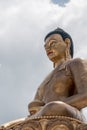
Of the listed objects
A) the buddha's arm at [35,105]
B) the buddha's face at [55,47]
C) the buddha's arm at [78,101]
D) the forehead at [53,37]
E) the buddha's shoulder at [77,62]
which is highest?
the forehead at [53,37]

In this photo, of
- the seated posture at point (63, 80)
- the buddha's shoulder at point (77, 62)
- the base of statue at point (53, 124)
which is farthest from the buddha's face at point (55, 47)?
the base of statue at point (53, 124)

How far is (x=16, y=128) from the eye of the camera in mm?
4371

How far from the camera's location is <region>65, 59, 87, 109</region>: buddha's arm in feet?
16.4

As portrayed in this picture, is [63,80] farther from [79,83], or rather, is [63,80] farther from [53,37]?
[53,37]

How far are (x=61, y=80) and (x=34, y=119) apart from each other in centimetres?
125

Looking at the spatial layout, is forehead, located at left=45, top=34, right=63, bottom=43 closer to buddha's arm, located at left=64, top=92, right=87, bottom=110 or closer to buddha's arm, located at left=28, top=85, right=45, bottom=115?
buddha's arm, located at left=28, top=85, right=45, bottom=115

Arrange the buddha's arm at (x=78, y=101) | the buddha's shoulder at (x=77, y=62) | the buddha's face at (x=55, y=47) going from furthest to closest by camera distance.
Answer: the buddha's face at (x=55, y=47), the buddha's shoulder at (x=77, y=62), the buddha's arm at (x=78, y=101)

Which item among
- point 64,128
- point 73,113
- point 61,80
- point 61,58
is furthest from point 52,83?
point 64,128

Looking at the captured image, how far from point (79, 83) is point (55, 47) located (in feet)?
2.66

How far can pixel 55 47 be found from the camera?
235 inches

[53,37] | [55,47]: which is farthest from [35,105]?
[53,37]

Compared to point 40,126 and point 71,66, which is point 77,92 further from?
point 40,126

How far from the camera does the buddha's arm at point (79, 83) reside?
5.01 metres

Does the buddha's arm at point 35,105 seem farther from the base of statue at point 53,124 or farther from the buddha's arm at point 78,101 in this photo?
the base of statue at point 53,124
